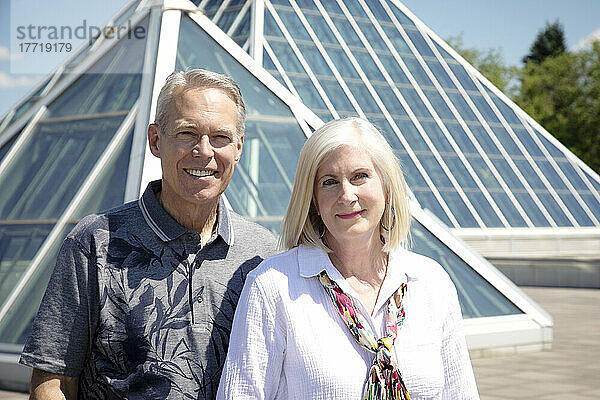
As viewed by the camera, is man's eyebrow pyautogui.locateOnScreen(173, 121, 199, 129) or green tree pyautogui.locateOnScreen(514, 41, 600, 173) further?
green tree pyautogui.locateOnScreen(514, 41, 600, 173)

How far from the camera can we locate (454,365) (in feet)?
10.7

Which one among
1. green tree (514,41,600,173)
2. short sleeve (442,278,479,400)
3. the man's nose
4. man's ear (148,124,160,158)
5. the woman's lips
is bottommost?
short sleeve (442,278,479,400)

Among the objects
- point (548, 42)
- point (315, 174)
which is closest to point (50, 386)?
point (315, 174)

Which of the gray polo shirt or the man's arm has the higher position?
the gray polo shirt

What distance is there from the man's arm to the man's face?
84cm

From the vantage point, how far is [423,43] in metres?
34.5

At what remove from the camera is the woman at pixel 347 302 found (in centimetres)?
298

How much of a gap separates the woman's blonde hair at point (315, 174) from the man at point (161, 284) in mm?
333

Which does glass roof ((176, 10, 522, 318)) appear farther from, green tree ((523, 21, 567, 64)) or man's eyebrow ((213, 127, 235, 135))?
green tree ((523, 21, 567, 64))

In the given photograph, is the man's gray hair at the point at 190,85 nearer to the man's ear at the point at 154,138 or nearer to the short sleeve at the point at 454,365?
the man's ear at the point at 154,138

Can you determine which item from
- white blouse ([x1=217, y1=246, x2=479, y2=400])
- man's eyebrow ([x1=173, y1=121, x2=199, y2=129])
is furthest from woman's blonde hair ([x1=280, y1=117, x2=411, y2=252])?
man's eyebrow ([x1=173, y1=121, x2=199, y2=129])

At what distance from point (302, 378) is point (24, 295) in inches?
244

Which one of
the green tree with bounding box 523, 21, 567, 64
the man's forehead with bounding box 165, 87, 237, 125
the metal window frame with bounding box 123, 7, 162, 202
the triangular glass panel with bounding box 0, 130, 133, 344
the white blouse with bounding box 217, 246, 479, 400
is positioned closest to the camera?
the white blouse with bounding box 217, 246, 479, 400

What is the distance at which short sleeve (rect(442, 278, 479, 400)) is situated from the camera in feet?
10.6
